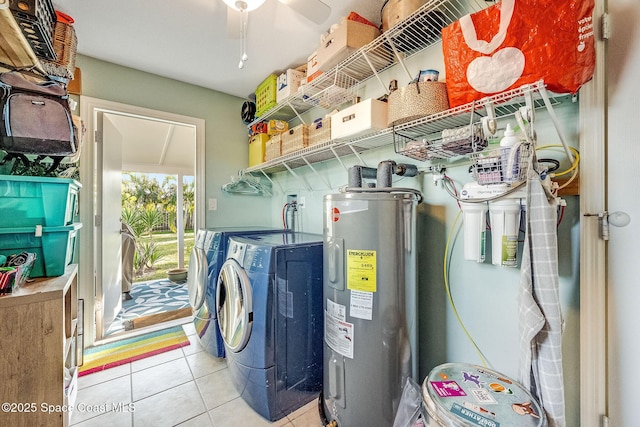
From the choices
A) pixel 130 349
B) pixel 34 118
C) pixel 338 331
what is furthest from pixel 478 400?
pixel 130 349

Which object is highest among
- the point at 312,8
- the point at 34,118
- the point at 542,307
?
the point at 312,8

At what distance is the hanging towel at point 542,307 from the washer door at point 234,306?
127cm

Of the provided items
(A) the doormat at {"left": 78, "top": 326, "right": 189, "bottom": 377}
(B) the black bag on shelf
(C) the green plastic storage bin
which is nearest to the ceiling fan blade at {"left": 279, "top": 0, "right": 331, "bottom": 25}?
(B) the black bag on shelf

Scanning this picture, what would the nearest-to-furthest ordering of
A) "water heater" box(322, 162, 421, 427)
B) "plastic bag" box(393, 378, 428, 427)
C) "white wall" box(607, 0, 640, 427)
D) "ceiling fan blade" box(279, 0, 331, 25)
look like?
"white wall" box(607, 0, 640, 427)
"plastic bag" box(393, 378, 428, 427)
"water heater" box(322, 162, 421, 427)
"ceiling fan blade" box(279, 0, 331, 25)

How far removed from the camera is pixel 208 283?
2.00 m

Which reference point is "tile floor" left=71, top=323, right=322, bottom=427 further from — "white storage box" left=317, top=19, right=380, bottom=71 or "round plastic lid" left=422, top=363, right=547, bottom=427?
"white storage box" left=317, top=19, right=380, bottom=71

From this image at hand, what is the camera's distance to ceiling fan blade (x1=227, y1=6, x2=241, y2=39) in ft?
4.66

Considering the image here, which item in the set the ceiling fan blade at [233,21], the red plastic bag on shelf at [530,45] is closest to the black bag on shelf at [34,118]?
the ceiling fan blade at [233,21]

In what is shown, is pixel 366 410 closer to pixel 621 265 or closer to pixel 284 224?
pixel 621 265

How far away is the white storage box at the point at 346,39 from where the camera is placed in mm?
1452

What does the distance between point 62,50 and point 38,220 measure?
1.06 m

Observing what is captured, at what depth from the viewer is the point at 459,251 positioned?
1.38 metres

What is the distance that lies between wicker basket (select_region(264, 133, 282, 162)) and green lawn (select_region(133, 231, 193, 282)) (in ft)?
11.0

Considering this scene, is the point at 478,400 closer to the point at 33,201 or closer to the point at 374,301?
the point at 374,301
